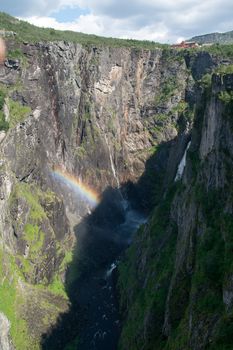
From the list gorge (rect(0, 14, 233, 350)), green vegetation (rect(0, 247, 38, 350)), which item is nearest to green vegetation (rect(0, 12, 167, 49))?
gorge (rect(0, 14, 233, 350))

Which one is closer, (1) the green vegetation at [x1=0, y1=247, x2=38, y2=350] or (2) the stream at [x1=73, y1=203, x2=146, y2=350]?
(1) the green vegetation at [x1=0, y1=247, x2=38, y2=350]

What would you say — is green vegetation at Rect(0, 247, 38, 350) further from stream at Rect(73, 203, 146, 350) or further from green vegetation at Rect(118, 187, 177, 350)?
green vegetation at Rect(118, 187, 177, 350)

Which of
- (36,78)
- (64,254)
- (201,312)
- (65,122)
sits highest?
(36,78)

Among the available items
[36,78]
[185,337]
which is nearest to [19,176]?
[36,78]

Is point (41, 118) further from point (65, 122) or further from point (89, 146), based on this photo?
point (89, 146)

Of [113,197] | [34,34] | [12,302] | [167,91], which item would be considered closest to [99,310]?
[12,302]

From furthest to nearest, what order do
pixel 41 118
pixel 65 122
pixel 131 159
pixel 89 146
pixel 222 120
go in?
pixel 131 159, pixel 89 146, pixel 65 122, pixel 41 118, pixel 222 120

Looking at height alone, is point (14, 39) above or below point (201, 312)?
above
